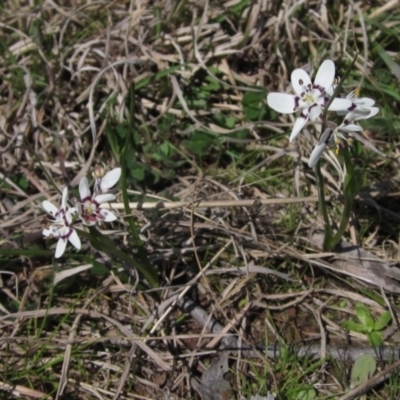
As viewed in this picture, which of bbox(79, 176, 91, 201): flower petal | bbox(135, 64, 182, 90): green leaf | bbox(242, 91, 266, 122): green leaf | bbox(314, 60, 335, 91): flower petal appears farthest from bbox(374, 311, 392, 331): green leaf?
bbox(135, 64, 182, 90): green leaf

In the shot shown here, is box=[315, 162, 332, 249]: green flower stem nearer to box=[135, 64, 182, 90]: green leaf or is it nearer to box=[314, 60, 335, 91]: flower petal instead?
box=[314, 60, 335, 91]: flower petal

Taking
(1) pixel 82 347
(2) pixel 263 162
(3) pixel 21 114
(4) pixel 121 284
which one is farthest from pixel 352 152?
(3) pixel 21 114

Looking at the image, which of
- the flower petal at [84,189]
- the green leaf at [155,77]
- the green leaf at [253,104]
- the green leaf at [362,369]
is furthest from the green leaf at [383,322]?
the green leaf at [155,77]

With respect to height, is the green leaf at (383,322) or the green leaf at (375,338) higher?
the green leaf at (383,322)

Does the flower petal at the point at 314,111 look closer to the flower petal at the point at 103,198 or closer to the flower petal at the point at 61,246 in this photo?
the flower petal at the point at 103,198

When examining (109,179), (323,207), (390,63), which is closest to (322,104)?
(323,207)
